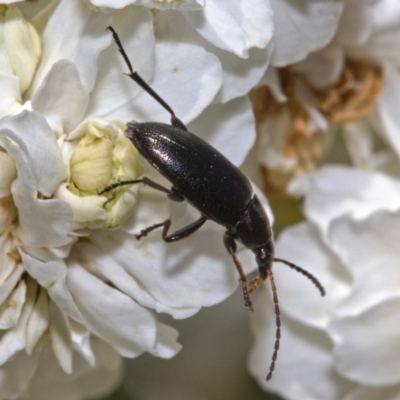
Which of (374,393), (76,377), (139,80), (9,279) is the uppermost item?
(139,80)

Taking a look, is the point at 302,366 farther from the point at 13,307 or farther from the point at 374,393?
the point at 13,307

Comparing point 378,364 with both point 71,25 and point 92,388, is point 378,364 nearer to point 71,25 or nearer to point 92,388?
point 92,388

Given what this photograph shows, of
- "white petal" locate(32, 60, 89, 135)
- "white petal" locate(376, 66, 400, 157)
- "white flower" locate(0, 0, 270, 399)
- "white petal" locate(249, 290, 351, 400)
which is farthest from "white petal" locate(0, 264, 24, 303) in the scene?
"white petal" locate(376, 66, 400, 157)

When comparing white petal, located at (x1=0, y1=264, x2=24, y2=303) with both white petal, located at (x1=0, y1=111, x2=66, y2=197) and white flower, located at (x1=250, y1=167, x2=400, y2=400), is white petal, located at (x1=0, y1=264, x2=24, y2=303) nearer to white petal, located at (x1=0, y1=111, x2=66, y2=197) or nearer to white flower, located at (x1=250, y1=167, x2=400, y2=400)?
white petal, located at (x1=0, y1=111, x2=66, y2=197)

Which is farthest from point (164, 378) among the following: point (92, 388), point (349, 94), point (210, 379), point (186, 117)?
→ point (186, 117)

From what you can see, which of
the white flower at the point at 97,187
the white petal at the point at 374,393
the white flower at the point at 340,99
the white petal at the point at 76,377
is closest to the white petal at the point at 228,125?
the white flower at the point at 97,187

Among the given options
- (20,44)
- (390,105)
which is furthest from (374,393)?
(20,44)
